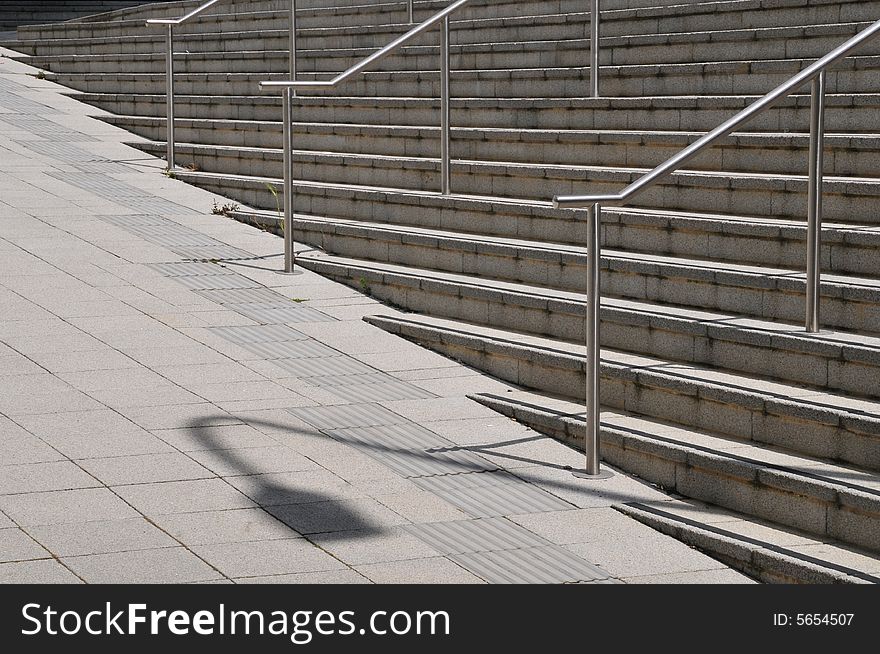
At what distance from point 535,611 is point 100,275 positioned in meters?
4.78

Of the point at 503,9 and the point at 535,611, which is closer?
the point at 535,611

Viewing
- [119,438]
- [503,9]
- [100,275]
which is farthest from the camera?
[503,9]

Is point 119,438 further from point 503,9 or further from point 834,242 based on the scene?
point 503,9

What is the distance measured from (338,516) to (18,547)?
112cm

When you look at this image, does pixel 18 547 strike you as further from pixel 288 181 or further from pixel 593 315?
pixel 288 181

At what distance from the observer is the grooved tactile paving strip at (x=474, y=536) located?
4562 millimetres

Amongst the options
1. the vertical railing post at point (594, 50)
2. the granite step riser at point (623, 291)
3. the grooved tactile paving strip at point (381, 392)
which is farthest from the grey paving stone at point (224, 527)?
the vertical railing post at point (594, 50)

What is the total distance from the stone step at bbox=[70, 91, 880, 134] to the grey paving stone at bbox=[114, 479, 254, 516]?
395 cm

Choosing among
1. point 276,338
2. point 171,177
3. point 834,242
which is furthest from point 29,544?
point 171,177

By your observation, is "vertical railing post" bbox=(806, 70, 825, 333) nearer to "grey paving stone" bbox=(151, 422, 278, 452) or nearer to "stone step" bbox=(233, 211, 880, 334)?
"stone step" bbox=(233, 211, 880, 334)

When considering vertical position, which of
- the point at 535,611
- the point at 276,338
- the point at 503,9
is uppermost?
the point at 503,9

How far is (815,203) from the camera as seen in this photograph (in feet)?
17.7

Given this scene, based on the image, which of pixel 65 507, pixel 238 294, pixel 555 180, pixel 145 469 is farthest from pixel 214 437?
pixel 555 180

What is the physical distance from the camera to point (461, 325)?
7051mm
